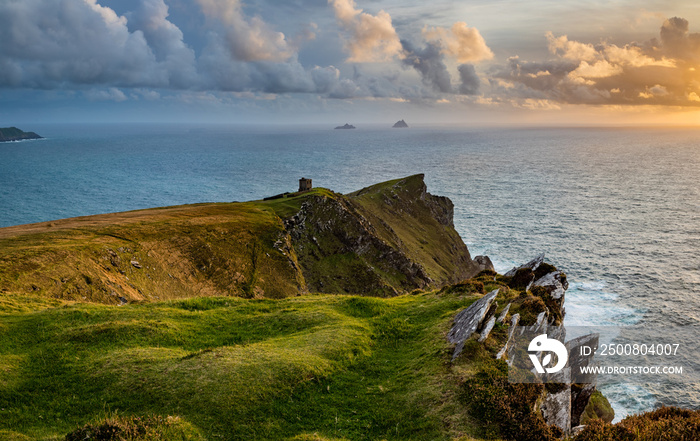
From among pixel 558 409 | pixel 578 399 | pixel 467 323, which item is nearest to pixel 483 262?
pixel 578 399

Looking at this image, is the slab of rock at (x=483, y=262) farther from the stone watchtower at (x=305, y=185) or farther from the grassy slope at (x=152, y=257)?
the grassy slope at (x=152, y=257)

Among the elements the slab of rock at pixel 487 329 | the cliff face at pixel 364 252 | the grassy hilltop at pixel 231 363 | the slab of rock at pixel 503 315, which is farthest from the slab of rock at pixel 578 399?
the cliff face at pixel 364 252

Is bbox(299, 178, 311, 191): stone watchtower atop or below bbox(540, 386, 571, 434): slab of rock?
atop

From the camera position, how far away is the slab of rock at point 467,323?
877 inches

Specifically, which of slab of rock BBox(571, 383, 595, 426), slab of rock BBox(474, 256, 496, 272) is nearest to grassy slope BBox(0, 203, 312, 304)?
slab of rock BBox(571, 383, 595, 426)

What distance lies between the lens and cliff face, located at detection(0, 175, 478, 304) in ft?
137

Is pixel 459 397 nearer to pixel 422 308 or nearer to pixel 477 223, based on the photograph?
pixel 422 308

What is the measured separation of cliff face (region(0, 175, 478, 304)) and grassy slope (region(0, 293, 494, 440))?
1520cm

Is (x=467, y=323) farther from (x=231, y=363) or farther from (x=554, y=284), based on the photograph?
(x=231, y=363)

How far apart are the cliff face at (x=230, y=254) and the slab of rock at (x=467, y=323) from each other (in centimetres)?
3483

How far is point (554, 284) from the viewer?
32.6m

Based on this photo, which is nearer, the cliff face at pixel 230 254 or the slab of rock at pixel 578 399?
the slab of rock at pixel 578 399

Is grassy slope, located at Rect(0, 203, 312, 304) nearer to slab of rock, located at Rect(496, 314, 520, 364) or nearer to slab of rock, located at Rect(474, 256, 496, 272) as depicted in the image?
slab of rock, located at Rect(496, 314, 520, 364)

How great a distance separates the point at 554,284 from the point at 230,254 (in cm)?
5023
